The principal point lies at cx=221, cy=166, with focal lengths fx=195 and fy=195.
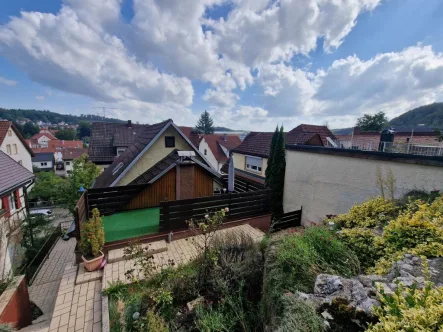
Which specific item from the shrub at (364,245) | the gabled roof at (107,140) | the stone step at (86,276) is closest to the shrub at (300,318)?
the shrub at (364,245)

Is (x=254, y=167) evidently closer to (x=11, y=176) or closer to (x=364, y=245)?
(x=364, y=245)

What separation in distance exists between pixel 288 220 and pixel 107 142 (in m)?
19.1

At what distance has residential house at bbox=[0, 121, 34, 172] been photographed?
61.5ft

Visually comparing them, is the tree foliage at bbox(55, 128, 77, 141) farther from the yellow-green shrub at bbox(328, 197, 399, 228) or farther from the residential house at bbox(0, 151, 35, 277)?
the yellow-green shrub at bbox(328, 197, 399, 228)

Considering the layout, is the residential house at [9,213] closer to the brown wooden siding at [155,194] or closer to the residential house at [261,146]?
the brown wooden siding at [155,194]

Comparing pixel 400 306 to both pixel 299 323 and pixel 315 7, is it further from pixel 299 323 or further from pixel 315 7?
pixel 315 7

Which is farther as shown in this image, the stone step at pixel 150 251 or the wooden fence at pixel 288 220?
the wooden fence at pixel 288 220

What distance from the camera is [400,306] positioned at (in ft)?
5.37

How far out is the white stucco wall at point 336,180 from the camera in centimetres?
591

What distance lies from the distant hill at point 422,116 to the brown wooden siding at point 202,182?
6809 cm

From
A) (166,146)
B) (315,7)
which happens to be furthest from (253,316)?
(315,7)

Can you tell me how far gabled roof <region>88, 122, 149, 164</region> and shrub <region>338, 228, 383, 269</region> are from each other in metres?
20.0

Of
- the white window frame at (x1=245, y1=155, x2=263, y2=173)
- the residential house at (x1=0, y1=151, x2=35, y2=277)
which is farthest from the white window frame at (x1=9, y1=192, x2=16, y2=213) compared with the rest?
the white window frame at (x1=245, y1=155, x2=263, y2=173)

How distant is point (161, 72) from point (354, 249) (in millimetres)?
13092
